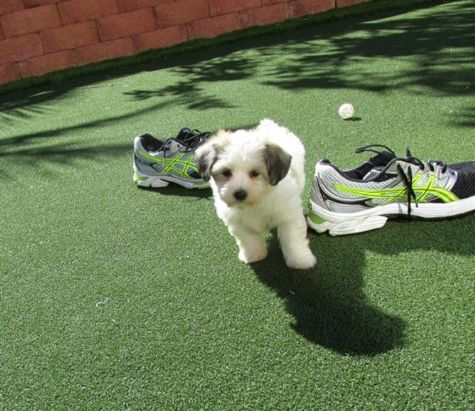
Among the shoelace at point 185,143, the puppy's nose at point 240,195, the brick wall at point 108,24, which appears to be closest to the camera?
the puppy's nose at point 240,195

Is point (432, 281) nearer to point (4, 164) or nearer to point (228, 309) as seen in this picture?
point (228, 309)

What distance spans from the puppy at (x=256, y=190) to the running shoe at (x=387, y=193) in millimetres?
235

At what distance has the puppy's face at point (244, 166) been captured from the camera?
238 cm

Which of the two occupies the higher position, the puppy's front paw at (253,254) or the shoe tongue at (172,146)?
the shoe tongue at (172,146)

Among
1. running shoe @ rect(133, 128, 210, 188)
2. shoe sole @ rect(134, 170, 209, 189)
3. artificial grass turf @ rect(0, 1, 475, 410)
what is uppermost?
running shoe @ rect(133, 128, 210, 188)

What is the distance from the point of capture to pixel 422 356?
1.84 meters

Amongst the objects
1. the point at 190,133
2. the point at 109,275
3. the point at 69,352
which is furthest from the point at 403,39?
the point at 69,352

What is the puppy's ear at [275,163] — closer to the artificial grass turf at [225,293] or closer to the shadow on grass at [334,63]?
the artificial grass turf at [225,293]

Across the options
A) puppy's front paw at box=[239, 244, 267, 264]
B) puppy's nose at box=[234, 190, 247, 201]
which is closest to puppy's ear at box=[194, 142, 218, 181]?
puppy's nose at box=[234, 190, 247, 201]

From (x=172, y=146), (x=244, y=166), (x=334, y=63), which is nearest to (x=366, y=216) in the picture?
(x=244, y=166)

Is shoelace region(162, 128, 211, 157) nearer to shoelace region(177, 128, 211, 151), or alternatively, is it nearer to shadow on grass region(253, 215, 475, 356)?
shoelace region(177, 128, 211, 151)

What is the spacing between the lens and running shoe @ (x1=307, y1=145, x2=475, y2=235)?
263cm

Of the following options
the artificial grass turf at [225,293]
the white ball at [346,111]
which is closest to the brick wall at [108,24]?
the artificial grass turf at [225,293]

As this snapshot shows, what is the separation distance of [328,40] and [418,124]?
13.5 ft
